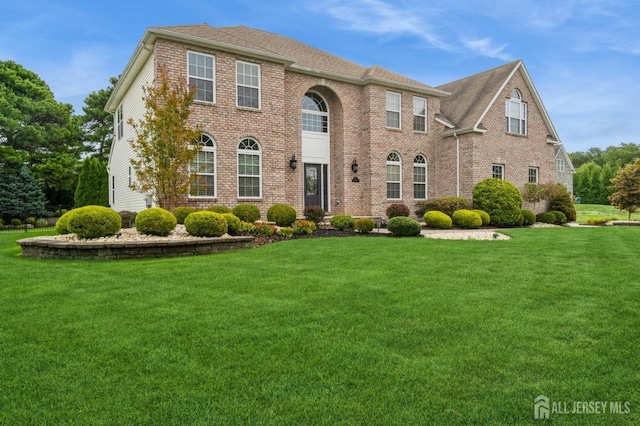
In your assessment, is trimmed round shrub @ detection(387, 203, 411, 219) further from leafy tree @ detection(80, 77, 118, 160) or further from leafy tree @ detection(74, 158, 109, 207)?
leafy tree @ detection(80, 77, 118, 160)

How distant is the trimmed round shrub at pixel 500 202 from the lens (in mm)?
17922

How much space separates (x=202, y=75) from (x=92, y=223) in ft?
23.7

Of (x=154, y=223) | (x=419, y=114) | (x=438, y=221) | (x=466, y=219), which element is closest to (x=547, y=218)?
(x=466, y=219)

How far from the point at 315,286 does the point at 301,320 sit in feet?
4.67

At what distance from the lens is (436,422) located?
2.25 meters

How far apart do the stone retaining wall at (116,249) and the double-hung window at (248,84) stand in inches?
294

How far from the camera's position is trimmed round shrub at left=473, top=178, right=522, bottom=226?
17922 millimetres

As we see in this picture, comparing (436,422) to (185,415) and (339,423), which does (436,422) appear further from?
(185,415)

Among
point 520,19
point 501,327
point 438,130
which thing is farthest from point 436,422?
point 438,130

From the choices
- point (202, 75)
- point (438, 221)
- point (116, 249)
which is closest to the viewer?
point (116, 249)

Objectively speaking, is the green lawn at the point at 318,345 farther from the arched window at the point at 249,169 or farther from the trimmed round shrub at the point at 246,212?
Answer: the arched window at the point at 249,169

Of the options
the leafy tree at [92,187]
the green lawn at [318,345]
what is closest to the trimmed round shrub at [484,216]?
the green lawn at [318,345]

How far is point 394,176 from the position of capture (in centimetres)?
1892

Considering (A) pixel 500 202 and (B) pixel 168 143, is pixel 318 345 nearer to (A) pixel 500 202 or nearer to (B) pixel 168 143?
(B) pixel 168 143
